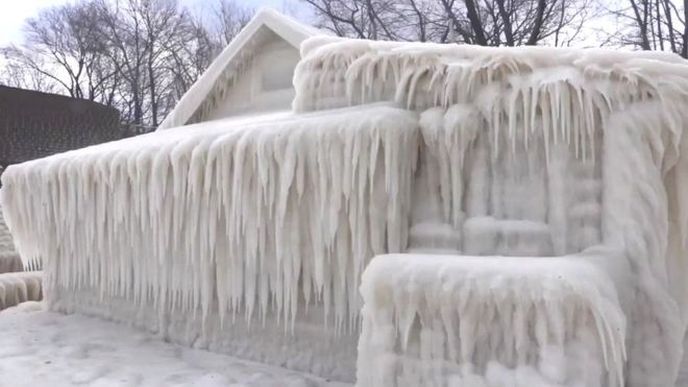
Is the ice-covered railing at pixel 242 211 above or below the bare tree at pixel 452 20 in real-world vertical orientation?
below

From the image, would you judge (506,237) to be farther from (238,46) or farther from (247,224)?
(238,46)

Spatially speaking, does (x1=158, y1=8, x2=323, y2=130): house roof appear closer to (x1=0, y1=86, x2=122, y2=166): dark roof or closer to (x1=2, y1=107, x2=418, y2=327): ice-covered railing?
(x1=2, y1=107, x2=418, y2=327): ice-covered railing

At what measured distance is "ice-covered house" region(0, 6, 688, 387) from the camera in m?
3.21

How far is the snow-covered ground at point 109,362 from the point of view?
4.75 meters

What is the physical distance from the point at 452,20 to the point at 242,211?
18284 mm

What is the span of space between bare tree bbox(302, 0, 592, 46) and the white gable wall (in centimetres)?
1384

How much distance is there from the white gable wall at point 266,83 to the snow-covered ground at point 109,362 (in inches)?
131

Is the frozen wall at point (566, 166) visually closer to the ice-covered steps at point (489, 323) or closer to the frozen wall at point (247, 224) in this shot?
the ice-covered steps at point (489, 323)

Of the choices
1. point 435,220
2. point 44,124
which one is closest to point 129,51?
point 44,124

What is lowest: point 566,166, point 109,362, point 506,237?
point 109,362

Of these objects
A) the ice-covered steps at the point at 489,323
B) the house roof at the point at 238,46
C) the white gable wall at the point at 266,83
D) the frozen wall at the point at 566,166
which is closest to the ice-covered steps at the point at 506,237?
the frozen wall at the point at 566,166

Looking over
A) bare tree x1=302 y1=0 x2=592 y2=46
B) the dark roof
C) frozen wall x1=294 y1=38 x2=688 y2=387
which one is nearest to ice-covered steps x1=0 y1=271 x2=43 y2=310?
frozen wall x1=294 y1=38 x2=688 y2=387

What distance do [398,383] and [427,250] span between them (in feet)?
3.73

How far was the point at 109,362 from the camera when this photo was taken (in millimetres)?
5305
